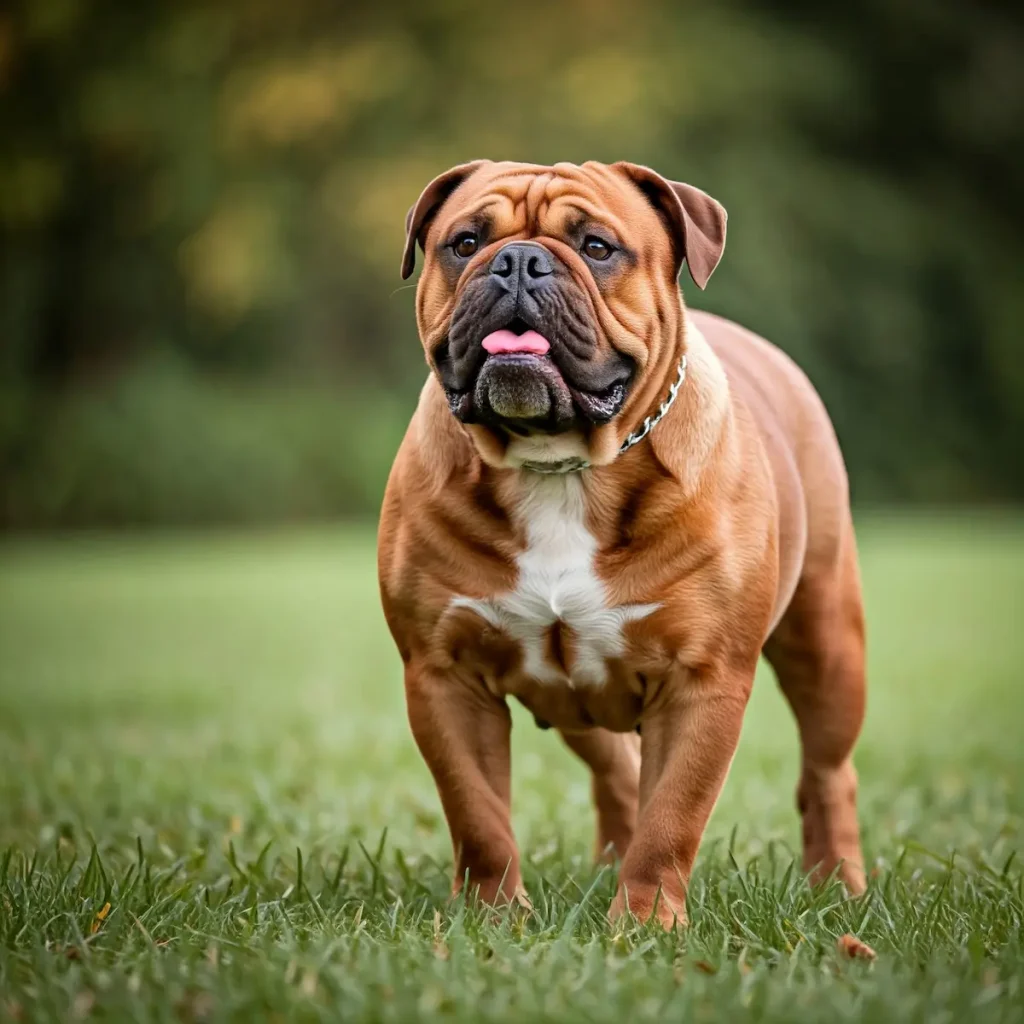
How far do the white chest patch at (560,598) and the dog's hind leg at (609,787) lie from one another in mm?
767

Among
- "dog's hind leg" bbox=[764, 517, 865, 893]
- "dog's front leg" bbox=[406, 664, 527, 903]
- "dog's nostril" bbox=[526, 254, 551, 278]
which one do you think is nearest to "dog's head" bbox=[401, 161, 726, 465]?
"dog's nostril" bbox=[526, 254, 551, 278]

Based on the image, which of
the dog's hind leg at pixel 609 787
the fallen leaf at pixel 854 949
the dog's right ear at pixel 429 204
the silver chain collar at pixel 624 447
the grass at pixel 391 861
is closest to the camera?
the grass at pixel 391 861

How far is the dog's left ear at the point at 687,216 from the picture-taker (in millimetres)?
3477

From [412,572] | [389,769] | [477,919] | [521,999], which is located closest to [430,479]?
[412,572]

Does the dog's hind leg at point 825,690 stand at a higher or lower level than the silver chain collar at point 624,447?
lower

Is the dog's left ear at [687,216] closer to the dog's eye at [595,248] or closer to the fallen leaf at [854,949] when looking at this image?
the dog's eye at [595,248]

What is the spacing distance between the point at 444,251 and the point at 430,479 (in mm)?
523

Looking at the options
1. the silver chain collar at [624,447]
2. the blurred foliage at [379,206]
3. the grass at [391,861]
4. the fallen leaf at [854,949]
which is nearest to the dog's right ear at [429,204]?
the silver chain collar at [624,447]

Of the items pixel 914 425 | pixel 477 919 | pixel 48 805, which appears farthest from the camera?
pixel 914 425

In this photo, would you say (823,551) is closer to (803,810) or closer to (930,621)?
(803,810)

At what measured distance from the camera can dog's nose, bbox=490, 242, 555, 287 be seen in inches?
128

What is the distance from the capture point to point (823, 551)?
4109 millimetres

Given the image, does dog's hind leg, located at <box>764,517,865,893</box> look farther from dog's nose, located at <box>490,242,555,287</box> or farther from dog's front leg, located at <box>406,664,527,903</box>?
dog's nose, located at <box>490,242,555,287</box>

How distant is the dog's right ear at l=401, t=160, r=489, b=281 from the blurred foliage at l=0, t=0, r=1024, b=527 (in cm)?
2058
